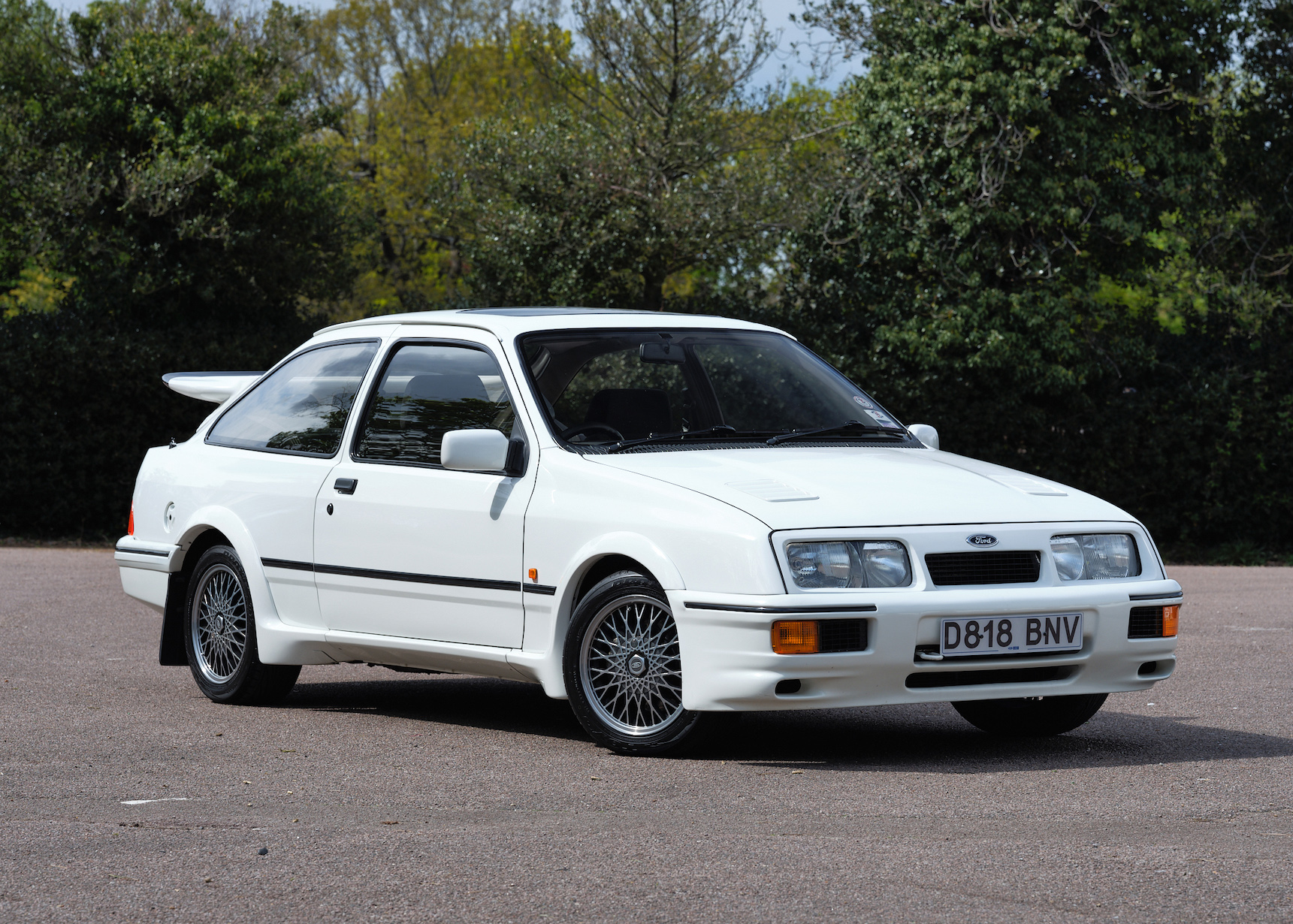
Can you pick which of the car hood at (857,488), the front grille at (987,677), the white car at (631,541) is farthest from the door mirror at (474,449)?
the front grille at (987,677)

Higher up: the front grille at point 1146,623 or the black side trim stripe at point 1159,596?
the black side trim stripe at point 1159,596

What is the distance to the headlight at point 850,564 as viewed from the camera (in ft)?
19.9

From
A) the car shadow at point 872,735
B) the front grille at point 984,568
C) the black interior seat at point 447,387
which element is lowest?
the car shadow at point 872,735

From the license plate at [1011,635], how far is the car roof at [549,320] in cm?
211

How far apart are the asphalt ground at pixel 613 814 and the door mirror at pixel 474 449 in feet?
3.66

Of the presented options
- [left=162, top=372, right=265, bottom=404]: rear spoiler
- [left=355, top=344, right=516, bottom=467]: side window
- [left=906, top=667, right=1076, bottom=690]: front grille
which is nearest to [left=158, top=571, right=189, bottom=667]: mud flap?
[left=162, top=372, right=265, bottom=404]: rear spoiler

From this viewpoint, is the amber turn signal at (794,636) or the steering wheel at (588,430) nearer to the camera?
the amber turn signal at (794,636)

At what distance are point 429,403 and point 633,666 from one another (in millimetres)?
1750

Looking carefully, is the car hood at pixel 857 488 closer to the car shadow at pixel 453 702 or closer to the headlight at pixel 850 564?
the headlight at pixel 850 564

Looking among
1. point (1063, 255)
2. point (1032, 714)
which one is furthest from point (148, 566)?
point (1063, 255)

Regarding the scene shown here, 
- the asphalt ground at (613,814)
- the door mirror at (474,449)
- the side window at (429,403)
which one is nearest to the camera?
the asphalt ground at (613,814)

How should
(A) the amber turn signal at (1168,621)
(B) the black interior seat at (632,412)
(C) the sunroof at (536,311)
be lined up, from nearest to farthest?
(A) the amber turn signal at (1168,621), (B) the black interior seat at (632,412), (C) the sunroof at (536,311)

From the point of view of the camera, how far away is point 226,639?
27.2ft

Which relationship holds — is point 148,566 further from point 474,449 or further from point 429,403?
point 474,449
